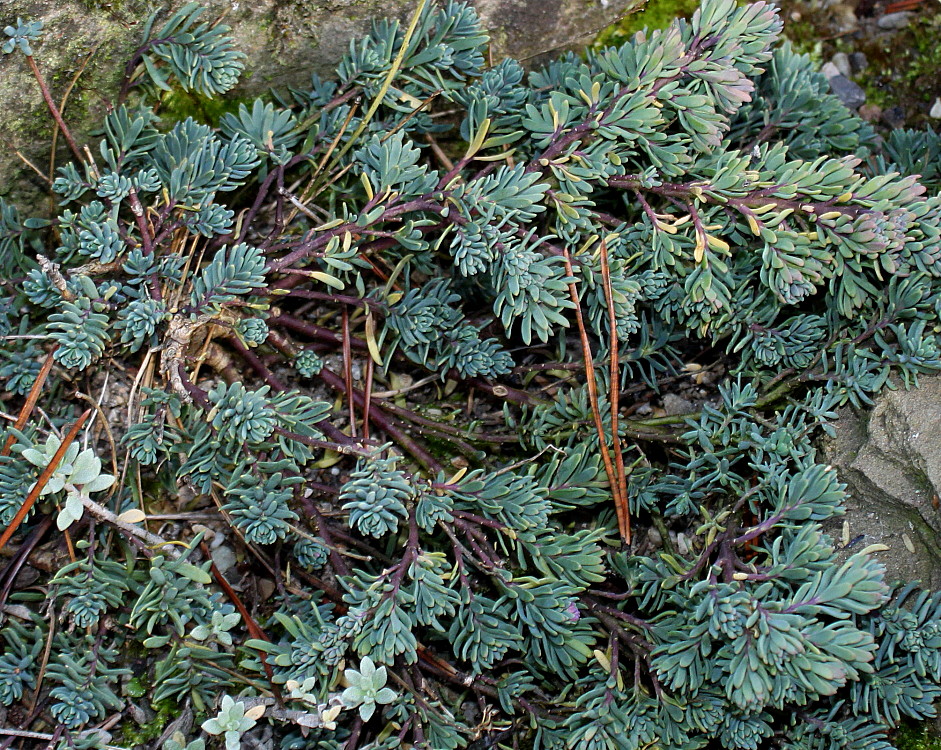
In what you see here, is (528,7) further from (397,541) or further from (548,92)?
(397,541)

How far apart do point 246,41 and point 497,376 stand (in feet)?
5.47

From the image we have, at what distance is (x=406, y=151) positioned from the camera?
A: 297cm

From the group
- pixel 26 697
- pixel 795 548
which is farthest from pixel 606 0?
pixel 26 697

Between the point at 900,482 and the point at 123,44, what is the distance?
10.9 feet

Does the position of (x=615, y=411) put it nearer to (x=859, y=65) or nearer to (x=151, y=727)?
(x=151, y=727)

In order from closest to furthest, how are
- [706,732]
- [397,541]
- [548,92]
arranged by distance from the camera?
[706,732]
[397,541]
[548,92]

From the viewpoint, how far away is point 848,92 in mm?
4051


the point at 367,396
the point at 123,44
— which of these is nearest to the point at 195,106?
the point at 123,44

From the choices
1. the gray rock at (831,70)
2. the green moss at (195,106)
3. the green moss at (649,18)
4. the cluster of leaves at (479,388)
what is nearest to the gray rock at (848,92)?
the gray rock at (831,70)

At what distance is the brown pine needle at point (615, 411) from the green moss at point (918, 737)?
1.15 m

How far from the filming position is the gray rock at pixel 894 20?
4168mm

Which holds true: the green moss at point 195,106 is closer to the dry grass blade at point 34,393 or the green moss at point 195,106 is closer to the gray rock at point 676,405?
the dry grass blade at point 34,393

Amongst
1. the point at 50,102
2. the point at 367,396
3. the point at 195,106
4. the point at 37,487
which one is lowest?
the point at 367,396

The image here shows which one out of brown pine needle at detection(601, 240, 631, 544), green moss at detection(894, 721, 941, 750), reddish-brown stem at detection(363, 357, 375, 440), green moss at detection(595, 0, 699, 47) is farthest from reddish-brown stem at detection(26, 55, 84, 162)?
green moss at detection(894, 721, 941, 750)
